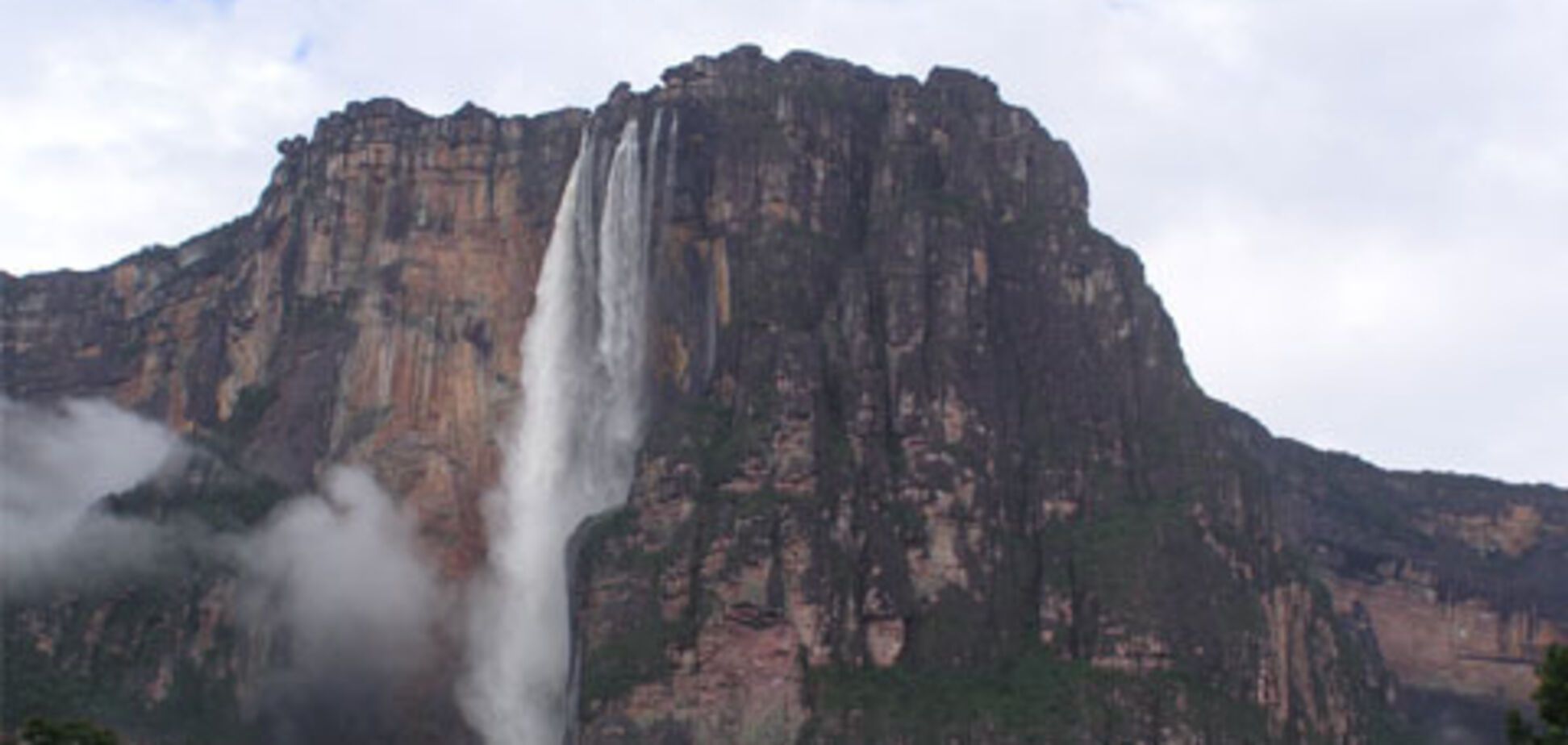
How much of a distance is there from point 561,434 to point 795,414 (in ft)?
50.4

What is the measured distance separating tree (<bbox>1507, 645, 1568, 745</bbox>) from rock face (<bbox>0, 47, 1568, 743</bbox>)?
47340 millimetres

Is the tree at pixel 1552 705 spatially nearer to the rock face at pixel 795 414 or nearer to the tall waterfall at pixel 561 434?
the rock face at pixel 795 414

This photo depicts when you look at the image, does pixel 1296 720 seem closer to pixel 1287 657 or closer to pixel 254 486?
pixel 1287 657

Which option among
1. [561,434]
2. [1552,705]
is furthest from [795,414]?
[1552,705]

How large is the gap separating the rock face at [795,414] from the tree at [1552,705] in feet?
155

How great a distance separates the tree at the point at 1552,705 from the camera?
59.8m

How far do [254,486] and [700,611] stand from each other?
2735cm

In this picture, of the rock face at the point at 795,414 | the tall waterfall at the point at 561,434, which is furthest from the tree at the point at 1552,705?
the tall waterfall at the point at 561,434

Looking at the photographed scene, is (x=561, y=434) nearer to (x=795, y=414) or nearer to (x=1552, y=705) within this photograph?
(x=795, y=414)

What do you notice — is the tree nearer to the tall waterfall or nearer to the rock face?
the rock face

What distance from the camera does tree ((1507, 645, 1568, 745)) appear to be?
59812 mm

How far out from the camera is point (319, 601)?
392 ft

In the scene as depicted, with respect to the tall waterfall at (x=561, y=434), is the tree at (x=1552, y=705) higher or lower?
lower

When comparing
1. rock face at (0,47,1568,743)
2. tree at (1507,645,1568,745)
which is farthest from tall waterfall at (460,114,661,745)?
tree at (1507,645,1568,745)
